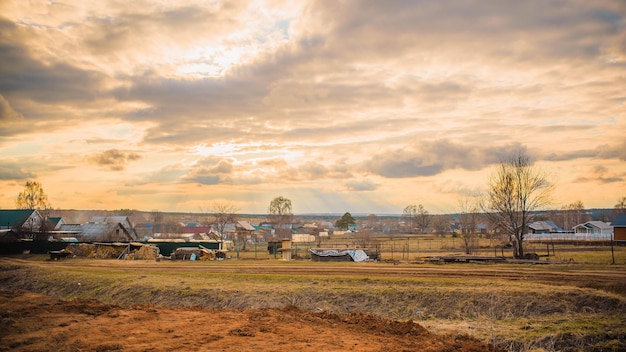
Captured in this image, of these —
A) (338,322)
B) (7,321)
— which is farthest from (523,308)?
(7,321)

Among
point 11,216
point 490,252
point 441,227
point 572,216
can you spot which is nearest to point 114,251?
point 490,252

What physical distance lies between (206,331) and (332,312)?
23.2 ft

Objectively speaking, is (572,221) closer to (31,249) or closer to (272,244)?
(272,244)

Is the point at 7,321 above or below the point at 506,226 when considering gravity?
below

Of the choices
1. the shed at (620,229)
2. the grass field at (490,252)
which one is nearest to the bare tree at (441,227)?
the shed at (620,229)

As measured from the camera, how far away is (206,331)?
51.5 feet

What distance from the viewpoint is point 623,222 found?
2862 inches

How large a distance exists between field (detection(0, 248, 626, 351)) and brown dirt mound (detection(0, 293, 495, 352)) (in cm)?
4

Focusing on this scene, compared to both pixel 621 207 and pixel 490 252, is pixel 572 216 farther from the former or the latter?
pixel 490 252

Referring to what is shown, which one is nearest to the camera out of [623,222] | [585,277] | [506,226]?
[585,277]

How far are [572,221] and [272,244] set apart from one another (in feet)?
473

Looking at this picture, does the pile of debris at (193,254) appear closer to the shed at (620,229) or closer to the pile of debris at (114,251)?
the pile of debris at (114,251)

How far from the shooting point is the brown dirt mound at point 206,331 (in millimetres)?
13766

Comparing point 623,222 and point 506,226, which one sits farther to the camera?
point 623,222
